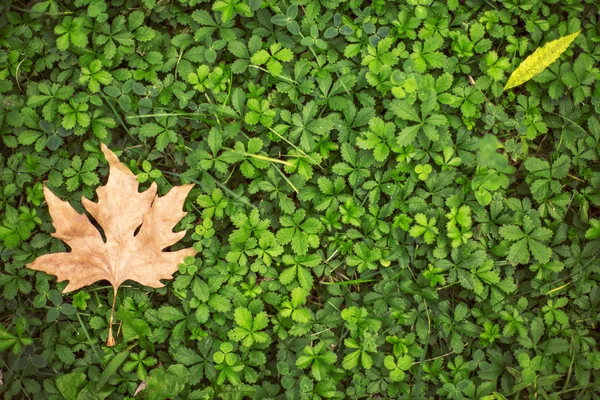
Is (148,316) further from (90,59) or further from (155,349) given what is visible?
(90,59)

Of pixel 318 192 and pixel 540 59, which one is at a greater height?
pixel 540 59

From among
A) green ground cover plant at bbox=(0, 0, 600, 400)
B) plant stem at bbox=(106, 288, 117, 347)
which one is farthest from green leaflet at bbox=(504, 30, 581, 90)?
plant stem at bbox=(106, 288, 117, 347)

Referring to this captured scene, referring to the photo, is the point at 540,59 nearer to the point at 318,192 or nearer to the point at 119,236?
the point at 318,192

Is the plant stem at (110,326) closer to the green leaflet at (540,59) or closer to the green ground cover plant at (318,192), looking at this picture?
the green ground cover plant at (318,192)

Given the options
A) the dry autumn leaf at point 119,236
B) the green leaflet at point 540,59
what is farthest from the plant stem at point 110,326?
the green leaflet at point 540,59

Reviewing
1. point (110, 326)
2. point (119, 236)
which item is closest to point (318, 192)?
point (119, 236)

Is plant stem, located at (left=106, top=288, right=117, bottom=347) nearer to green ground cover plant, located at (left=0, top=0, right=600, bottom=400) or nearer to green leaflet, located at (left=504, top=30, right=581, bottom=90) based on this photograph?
green ground cover plant, located at (left=0, top=0, right=600, bottom=400)

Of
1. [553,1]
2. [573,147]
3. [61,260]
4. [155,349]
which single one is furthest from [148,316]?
[553,1]
